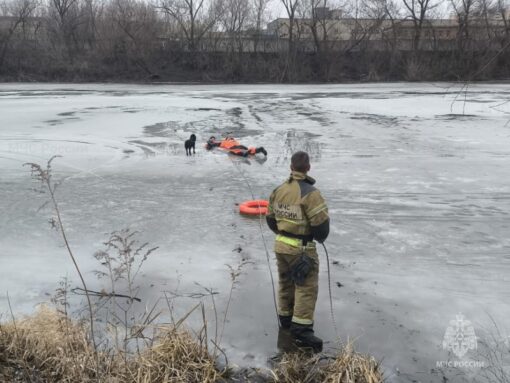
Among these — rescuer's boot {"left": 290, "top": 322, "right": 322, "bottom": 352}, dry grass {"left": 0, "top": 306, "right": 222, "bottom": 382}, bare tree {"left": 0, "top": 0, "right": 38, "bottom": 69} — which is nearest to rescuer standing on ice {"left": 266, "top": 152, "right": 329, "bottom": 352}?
rescuer's boot {"left": 290, "top": 322, "right": 322, "bottom": 352}

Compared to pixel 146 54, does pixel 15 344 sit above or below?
below

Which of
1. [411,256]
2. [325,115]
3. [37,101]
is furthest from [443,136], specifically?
[37,101]

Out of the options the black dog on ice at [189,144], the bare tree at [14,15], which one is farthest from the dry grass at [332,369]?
the bare tree at [14,15]

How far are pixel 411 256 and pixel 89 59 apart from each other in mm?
48860

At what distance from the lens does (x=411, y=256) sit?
231 inches

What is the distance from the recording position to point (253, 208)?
294 inches

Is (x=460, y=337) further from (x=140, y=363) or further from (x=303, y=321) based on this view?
(x=140, y=363)

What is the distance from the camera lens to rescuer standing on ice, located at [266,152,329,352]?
155 inches

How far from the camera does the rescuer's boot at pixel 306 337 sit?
4012 millimetres

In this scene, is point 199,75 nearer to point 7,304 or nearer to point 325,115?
point 325,115

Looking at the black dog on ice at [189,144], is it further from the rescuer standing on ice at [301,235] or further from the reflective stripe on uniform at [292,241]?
the reflective stripe on uniform at [292,241]

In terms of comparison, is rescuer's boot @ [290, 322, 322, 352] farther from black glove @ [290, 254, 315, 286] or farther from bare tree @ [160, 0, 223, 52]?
bare tree @ [160, 0, 223, 52]

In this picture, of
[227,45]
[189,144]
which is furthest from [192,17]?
[189,144]

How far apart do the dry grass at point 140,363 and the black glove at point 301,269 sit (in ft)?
1.89
